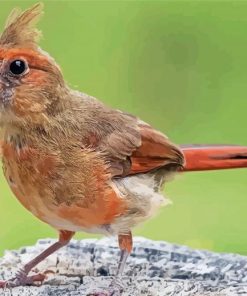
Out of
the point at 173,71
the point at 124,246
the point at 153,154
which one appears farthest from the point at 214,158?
the point at 173,71

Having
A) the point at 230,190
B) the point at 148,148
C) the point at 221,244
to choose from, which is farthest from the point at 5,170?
the point at 230,190

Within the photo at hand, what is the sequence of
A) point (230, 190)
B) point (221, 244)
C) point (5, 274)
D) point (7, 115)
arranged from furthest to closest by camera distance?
1. point (230, 190)
2. point (221, 244)
3. point (5, 274)
4. point (7, 115)

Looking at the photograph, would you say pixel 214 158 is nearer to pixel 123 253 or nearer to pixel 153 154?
pixel 153 154

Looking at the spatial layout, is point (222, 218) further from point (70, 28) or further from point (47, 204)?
point (47, 204)

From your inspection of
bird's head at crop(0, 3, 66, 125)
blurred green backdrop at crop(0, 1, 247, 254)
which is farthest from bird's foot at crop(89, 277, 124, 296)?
blurred green backdrop at crop(0, 1, 247, 254)

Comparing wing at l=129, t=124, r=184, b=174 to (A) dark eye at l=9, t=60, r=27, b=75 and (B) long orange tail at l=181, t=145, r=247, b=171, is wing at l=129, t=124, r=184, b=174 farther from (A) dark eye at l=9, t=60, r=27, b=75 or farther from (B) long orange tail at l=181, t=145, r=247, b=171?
(A) dark eye at l=9, t=60, r=27, b=75

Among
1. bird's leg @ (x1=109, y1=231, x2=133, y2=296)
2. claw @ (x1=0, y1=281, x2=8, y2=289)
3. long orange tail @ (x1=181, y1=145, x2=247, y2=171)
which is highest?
long orange tail @ (x1=181, y1=145, x2=247, y2=171)

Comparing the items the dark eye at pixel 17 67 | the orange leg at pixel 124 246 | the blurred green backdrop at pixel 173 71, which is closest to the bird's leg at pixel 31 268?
the orange leg at pixel 124 246
